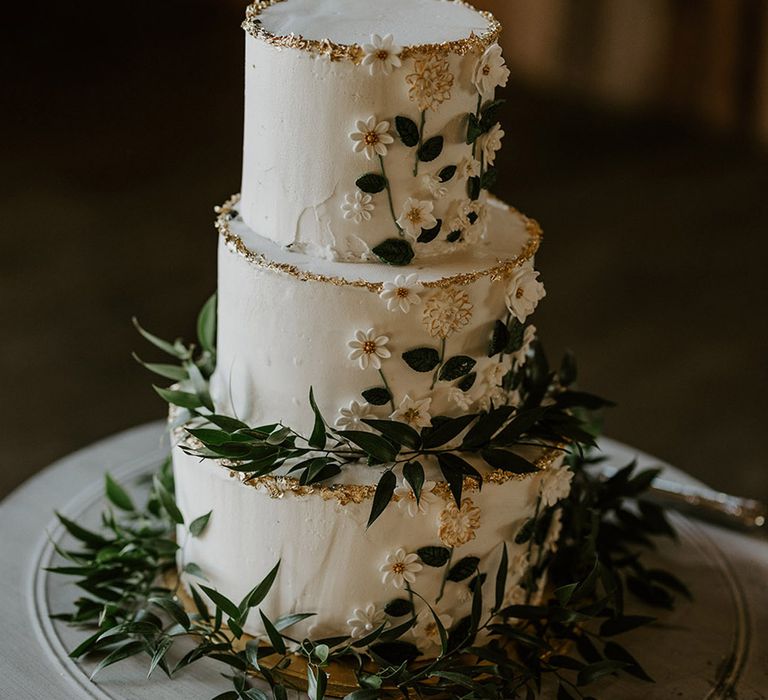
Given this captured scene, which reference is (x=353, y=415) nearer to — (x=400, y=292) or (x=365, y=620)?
(x=400, y=292)

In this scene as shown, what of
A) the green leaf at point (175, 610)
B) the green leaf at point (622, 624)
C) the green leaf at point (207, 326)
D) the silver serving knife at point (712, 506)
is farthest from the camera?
the silver serving knife at point (712, 506)

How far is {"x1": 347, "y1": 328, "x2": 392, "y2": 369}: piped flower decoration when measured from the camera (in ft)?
6.90

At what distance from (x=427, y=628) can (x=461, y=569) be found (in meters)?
0.15

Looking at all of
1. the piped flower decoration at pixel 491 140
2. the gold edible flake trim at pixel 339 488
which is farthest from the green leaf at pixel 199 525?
the piped flower decoration at pixel 491 140

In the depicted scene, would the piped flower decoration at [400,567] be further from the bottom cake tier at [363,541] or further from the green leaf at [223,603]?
the green leaf at [223,603]

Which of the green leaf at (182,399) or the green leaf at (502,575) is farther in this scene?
the green leaf at (182,399)

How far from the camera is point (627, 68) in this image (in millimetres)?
7578

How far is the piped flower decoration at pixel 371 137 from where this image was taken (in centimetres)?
203

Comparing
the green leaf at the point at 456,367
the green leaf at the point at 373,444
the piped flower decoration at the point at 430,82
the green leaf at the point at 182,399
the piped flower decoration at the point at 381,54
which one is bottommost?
the green leaf at the point at 182,399

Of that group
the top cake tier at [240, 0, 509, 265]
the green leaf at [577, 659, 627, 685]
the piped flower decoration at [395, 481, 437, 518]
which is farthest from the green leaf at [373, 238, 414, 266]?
the green leaf at [577, 659, 627, 685]

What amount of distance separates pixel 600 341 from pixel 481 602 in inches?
131

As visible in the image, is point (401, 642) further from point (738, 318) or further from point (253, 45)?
point (738, 318)

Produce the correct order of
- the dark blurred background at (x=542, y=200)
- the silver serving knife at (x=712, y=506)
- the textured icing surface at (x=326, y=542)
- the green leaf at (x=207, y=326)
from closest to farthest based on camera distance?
the textured icing surface at (x=326, y=542), the green leaf at (x=207, y=326), the silver serving knife at (x=712, y=506), the dark blurred background at (x=542, y=200)

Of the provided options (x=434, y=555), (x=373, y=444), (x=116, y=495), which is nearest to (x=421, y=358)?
(x=373, y=444)
